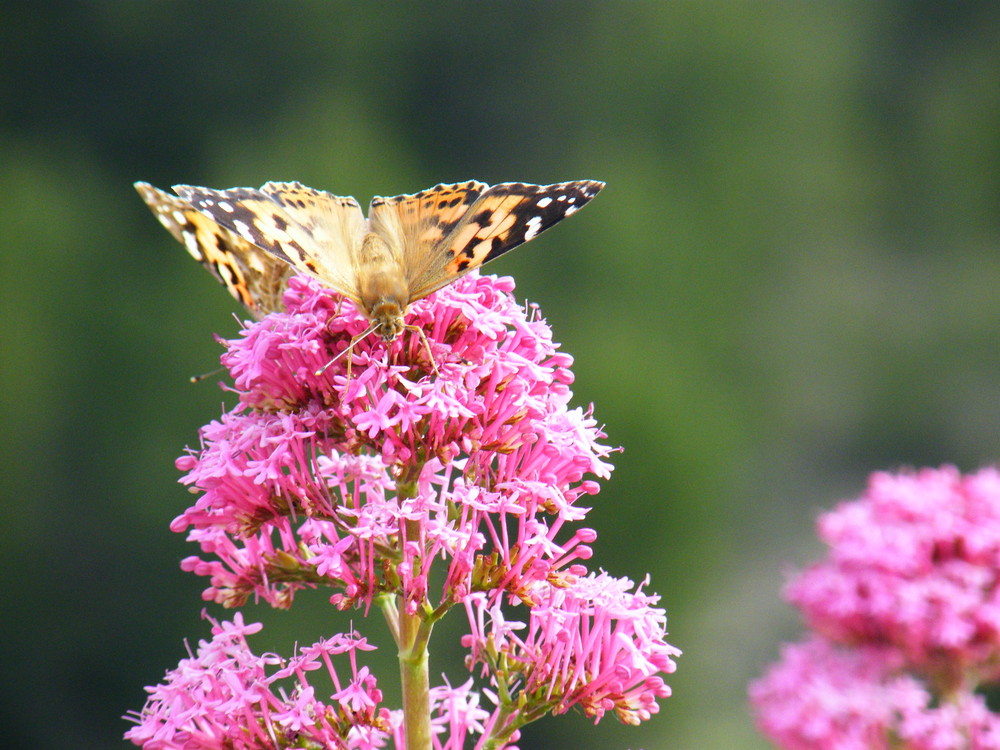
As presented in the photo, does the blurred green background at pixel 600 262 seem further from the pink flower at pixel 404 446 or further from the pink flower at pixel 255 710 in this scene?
the pink flower at pixel 404 446

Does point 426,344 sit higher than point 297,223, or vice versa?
point 297,223

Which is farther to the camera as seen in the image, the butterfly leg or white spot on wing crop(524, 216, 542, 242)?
white spot on wing crop(524, 216, 542, 242)

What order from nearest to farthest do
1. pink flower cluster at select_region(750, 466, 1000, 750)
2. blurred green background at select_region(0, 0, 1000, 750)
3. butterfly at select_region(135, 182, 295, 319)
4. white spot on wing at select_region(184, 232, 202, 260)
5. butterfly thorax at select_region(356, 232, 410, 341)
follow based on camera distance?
butterfly thorax at select_region(356, 232, 410, 341) → butterfly at select_region(135, 182, 295, 319) → white spot on wing at select_region(184, 232, 202, 260) → pink flower cluster at select_region(750, 466, 1000, 750) → blurred green background at select_region(0, 0, 1000, 750)

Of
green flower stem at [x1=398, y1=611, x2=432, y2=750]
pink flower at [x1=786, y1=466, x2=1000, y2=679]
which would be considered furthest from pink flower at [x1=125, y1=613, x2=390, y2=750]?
pink flower at [x1=786, y1=466, x2=1000, y2=679]

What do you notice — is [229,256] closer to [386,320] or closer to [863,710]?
[386,320]

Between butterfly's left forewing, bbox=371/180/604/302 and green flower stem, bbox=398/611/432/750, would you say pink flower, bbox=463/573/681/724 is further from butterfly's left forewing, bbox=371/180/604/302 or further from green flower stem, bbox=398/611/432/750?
butterfly's left forewing, bbox=371/180/604/302

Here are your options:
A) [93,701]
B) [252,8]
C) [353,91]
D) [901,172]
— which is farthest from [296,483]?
[901,172]

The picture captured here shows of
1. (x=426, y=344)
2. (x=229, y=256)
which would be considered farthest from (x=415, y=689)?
(x=229, y=256)
